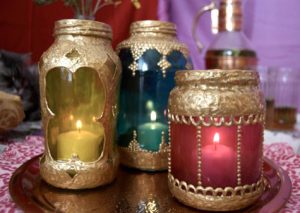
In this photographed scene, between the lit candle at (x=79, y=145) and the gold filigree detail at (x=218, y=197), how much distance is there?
127 mm

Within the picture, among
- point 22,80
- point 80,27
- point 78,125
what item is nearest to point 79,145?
point 78,125

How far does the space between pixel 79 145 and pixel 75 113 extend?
44 millimetres

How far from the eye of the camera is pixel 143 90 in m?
0.48

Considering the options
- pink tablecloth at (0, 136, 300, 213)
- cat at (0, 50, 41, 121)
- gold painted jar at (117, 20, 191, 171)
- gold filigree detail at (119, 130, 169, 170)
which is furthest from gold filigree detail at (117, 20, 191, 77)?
cat at (0, 50, 41, 121)

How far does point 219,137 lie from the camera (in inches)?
13.8

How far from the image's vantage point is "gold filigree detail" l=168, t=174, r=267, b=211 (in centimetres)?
35

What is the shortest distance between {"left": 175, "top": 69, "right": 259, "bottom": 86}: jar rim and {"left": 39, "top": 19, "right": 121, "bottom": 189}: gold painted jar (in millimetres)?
111

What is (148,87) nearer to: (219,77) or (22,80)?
(219,77)

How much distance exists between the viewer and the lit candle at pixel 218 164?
1.14 ft

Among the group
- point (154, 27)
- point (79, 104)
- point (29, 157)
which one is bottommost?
point (29, 157)

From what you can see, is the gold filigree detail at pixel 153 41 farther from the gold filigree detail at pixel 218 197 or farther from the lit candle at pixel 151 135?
the gold filigree detail at pixel 218 197

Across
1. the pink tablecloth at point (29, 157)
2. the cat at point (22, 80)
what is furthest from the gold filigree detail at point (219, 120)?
the cat at point (22, 80)

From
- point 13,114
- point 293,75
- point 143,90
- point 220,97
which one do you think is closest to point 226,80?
point 220,97

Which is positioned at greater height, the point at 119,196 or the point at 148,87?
the point at 148,87
